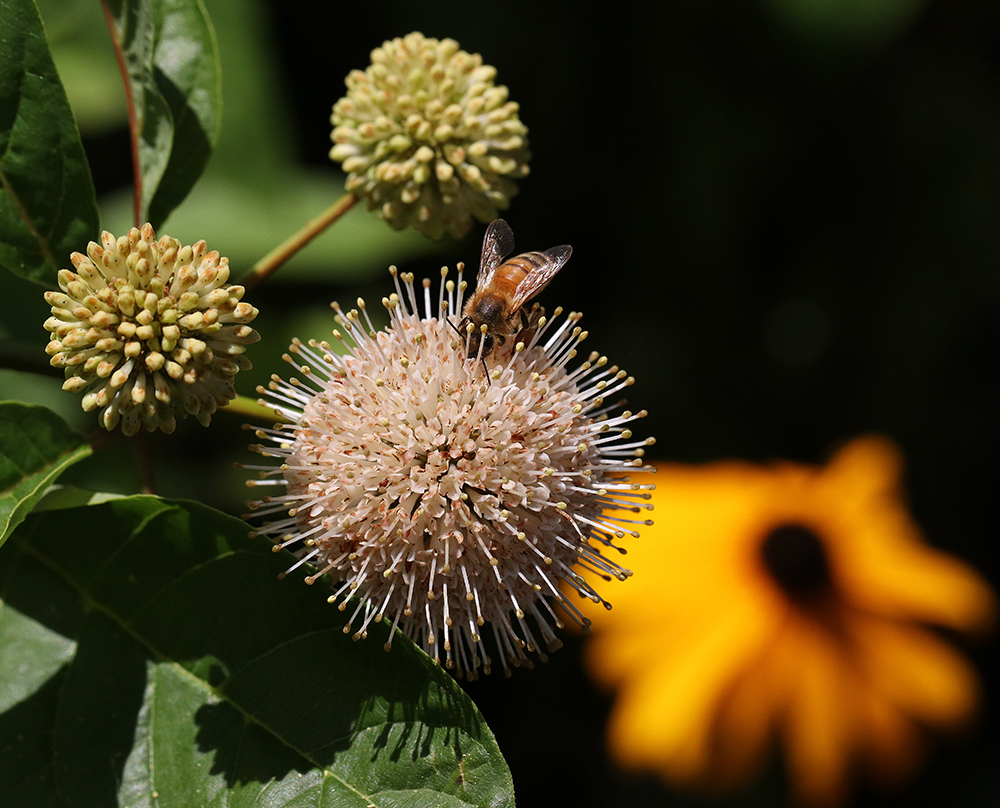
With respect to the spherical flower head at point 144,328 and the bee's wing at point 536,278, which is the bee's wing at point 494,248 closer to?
the bee's wing at point 536,278

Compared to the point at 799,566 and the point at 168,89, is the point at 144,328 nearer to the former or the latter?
the point at 168,89

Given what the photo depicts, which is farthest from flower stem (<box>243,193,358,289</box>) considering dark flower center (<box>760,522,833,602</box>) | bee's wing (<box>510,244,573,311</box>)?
dark flower center (<box>760,522,833,602</box>)

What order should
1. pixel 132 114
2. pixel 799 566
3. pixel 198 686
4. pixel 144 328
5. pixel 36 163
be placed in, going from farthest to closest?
1. pixel 799 566
2. pixel 132 114
3. pixel 36 163
4. pixel 198 686
5. pixel 144 328

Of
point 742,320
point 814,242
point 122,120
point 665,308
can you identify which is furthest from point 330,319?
point 814,242

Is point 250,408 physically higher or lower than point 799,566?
lower

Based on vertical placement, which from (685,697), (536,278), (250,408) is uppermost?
(536,278)

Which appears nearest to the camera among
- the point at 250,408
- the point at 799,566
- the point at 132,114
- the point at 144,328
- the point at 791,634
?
the point at 144,328

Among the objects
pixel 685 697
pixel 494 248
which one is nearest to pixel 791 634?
pixel 685 697

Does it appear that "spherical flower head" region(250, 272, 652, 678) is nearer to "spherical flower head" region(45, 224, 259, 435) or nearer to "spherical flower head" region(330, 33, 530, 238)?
"spherical flower head" region(45, 224, 259, 435)
